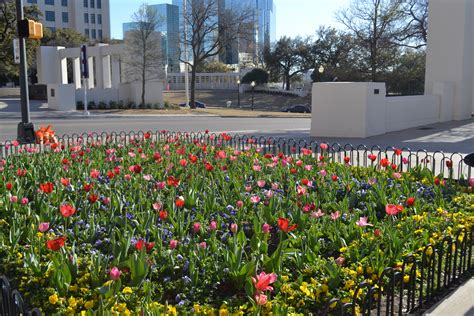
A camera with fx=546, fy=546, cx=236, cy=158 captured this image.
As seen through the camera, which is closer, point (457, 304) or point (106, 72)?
point (457, 304)

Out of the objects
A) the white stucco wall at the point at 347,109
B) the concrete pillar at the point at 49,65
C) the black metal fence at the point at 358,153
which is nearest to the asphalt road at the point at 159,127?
the white stucco wall at the point at 347,109

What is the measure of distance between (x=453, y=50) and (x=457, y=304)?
796 inches

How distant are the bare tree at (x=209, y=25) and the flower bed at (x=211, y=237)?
4157cm

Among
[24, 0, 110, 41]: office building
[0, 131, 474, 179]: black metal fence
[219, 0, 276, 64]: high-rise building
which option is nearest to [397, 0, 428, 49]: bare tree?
[219, 0, 276, 64]: high-rise building

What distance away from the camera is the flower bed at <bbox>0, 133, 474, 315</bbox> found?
4.08 meters

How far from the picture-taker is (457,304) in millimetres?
4383

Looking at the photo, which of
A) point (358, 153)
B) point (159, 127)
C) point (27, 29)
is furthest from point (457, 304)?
point (159, 127)

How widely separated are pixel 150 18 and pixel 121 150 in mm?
37103

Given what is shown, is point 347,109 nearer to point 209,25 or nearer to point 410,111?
point 410,111

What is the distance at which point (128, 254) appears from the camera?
473cm

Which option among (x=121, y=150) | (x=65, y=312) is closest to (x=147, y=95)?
(x=121, y=150)

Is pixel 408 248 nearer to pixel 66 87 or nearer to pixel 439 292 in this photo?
pixel 439 292

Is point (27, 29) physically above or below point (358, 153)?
above

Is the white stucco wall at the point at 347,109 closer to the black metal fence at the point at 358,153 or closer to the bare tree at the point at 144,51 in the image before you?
the black metal fence at the point at 358,153
